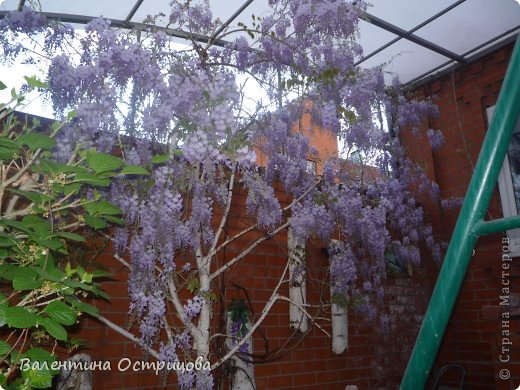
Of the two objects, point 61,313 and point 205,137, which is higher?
point 205,137

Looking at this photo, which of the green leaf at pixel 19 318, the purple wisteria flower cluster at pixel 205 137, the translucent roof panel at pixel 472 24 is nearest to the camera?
the green leaf at pixel 19 318

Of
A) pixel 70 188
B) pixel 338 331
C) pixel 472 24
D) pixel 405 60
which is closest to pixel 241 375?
pixel 338 331

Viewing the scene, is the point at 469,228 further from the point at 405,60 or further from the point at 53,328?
the point at 405,60

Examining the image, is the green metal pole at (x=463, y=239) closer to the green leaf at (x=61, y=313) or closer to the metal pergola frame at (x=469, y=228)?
the metal pergola frame at (x=469, y=228)

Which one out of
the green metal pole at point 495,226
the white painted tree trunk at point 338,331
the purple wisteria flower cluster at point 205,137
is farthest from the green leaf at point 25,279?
the white painted tree trunk at point 338,331

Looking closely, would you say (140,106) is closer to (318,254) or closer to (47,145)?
(47,145)

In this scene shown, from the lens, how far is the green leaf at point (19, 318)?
1.00 metres

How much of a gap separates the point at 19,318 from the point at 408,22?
12.8 feet

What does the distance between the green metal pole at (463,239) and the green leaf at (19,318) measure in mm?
857

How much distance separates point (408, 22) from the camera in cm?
383

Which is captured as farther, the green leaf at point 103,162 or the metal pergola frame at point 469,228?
the green leaf at point 103,162

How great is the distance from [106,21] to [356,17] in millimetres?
1723

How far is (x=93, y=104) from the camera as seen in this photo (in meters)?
2.32

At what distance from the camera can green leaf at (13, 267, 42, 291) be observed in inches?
42.5
